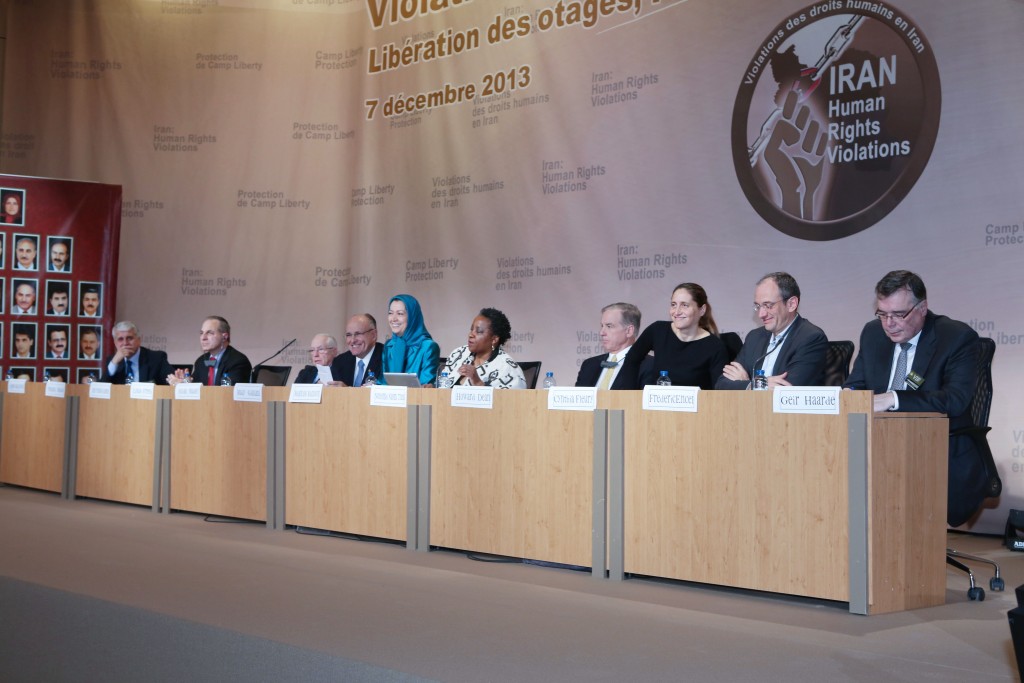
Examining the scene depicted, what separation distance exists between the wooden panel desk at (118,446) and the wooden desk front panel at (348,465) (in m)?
1.06

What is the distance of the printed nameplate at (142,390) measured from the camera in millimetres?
5336

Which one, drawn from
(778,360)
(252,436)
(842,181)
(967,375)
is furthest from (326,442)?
(842,181)

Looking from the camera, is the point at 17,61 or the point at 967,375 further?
the point at 17,61

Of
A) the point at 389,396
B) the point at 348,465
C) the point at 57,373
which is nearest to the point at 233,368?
the point at 348,465

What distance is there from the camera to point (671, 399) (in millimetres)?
3402

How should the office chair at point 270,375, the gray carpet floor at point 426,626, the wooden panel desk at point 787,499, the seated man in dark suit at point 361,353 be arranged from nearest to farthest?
1. the gray carpet floor at point 426,626
2. the wooden panel desk at point 787,499
3. the seated man in dark suit at point 361,353
4. the office chair at point 270,375

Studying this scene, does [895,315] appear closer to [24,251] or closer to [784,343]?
[784,343]

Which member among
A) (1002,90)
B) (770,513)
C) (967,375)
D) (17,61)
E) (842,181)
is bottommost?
(770,513)

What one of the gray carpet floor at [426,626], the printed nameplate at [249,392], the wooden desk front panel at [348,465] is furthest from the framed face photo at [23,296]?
the gray carpet floor at [426,626]

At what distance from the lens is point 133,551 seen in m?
3.92

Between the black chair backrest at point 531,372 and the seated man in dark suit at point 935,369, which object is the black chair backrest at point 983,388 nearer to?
the seated man in dark suit at point 935,369

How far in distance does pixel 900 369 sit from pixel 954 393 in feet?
0.86

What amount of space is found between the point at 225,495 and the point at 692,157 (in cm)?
327

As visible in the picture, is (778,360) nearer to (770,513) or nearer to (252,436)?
(770,513)
